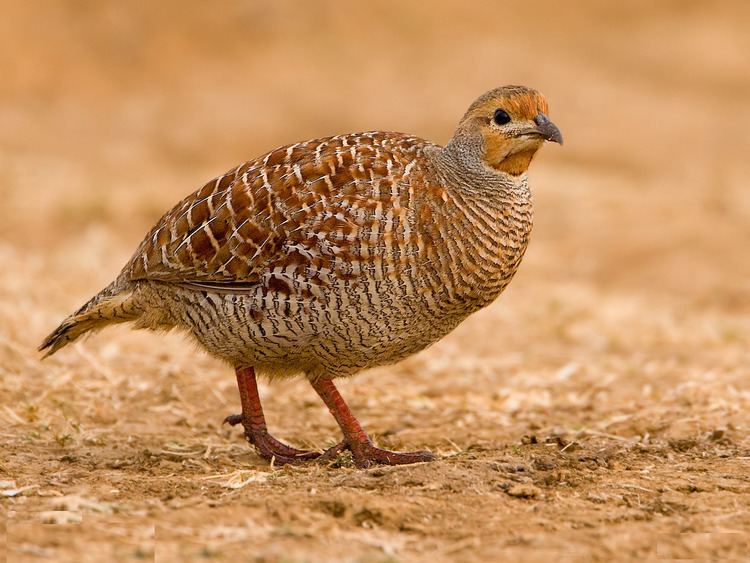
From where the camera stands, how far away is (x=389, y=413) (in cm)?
738

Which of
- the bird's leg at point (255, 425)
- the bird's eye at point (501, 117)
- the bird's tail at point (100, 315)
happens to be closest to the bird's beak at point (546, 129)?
the bird's eye at point (501, 117)

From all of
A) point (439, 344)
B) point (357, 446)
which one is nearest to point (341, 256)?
point (357, 446)

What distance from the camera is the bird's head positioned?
572 centimetres

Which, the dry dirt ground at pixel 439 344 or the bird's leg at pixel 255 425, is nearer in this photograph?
the dry dirt ground at pixel 439 344

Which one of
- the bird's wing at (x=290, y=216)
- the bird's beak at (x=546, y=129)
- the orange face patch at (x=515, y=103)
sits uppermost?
the orange face patch at (x=515, y=103)

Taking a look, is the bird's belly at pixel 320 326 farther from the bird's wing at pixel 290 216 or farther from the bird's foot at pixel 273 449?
the bird's foot at pixel 273 449

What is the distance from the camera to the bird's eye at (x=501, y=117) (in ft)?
18.9

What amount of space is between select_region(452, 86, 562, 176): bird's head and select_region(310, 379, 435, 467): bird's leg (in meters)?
1.46

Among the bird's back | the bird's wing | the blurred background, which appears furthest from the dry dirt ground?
the bird's wing

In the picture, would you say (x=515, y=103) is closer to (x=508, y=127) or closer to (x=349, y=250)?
(x=508, y=127)

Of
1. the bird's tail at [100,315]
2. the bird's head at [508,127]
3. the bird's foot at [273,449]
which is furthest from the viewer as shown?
the bird's tail at [100,315]

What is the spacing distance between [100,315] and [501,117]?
2.45 metres

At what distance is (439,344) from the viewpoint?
30.7 feet

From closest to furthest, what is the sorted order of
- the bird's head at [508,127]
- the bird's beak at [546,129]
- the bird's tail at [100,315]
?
1. the bird's beak at [546,129]
2. the bird's head at [508,127]
3. the bird's tail at [100,315]
